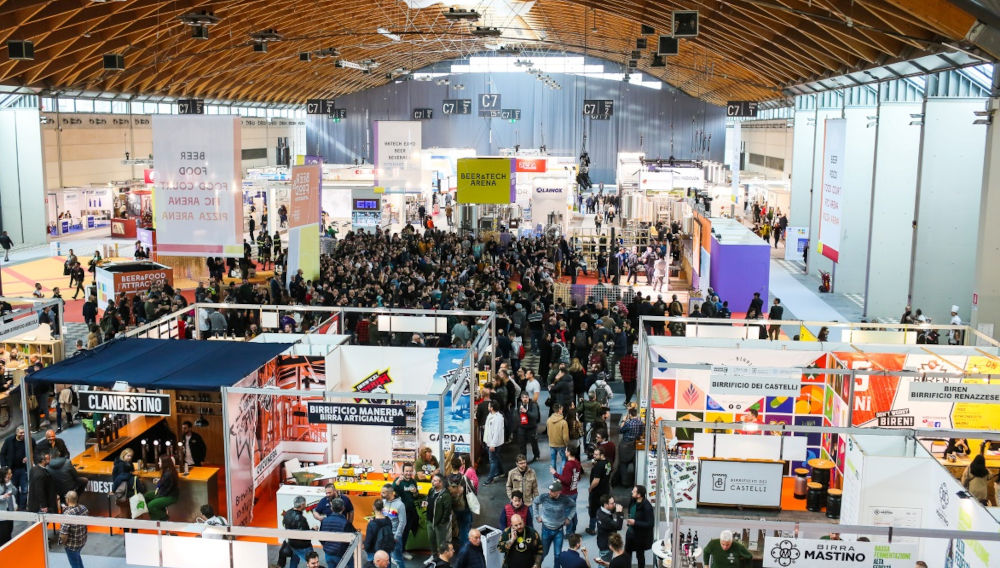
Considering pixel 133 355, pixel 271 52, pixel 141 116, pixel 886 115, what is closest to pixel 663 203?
pixel 886 115

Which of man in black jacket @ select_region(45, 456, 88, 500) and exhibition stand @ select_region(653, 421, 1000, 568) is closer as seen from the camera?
exhibition stand @ select_region(653, 421, 1000, 568)

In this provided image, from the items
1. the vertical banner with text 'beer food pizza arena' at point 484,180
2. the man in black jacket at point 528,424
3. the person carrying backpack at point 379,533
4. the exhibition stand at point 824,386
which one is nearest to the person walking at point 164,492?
the person carrying backpack at point 379,533

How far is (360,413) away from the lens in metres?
9.02

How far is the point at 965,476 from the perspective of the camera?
9.20 meters

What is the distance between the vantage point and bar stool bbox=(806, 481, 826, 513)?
993cm

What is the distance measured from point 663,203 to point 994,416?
71.1 feet

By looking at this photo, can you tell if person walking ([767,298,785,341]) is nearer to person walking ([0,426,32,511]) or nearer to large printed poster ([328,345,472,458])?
large printed poster ([328,345,472,458])

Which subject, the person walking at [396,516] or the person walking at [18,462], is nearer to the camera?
the person walking at [396,516]

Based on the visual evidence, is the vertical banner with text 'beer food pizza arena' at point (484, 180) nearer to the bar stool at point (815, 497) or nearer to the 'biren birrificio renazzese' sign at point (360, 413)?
the bar stool at point (815, 497)

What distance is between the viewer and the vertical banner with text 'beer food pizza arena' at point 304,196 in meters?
17.9

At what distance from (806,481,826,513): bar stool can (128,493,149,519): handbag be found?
7181 millimetres

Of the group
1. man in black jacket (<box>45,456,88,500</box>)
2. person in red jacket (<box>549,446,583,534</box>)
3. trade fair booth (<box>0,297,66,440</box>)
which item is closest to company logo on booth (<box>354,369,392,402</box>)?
person in red jacket (<box>549,446,583,534</box>)

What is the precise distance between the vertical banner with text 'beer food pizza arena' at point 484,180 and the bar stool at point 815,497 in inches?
581

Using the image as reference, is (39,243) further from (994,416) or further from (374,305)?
(994,416)
